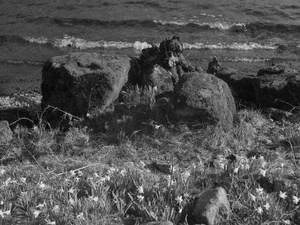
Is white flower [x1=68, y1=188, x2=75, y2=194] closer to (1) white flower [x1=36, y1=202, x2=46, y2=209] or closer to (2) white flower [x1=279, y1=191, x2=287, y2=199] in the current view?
(1) white flower [x1=36, y1=202, x2=46, y2=209]

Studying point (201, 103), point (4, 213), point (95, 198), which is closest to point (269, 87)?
point (201, 103)

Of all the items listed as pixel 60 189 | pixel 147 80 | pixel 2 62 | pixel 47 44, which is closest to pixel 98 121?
pixel 147 80

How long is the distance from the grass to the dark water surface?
6034 millimetres

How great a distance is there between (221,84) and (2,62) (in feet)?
25.9

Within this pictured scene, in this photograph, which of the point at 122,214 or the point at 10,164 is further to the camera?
the point at 10,164

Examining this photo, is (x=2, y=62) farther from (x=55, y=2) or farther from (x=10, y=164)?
(x=10, y=164)

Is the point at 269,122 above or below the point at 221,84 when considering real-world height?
below

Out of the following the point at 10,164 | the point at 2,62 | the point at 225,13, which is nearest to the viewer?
the point at 10,164

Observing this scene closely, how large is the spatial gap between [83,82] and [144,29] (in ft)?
29.1

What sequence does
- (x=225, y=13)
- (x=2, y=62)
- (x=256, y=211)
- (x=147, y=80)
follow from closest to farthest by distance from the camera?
(x=256, y=211), (x=147, y=80), (x=2, y=62), (x=225, y=13)

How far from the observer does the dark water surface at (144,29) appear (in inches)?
593

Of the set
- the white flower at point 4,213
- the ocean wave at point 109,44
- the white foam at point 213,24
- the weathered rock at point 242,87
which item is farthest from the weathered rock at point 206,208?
the white foam at point 213,24

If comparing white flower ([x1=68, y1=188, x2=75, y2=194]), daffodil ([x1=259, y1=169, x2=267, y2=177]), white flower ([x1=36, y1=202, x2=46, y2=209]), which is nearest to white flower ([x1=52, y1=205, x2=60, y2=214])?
white flower ([x1=36, y1=202, x2=46, y2=209])

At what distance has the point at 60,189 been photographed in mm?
5789
